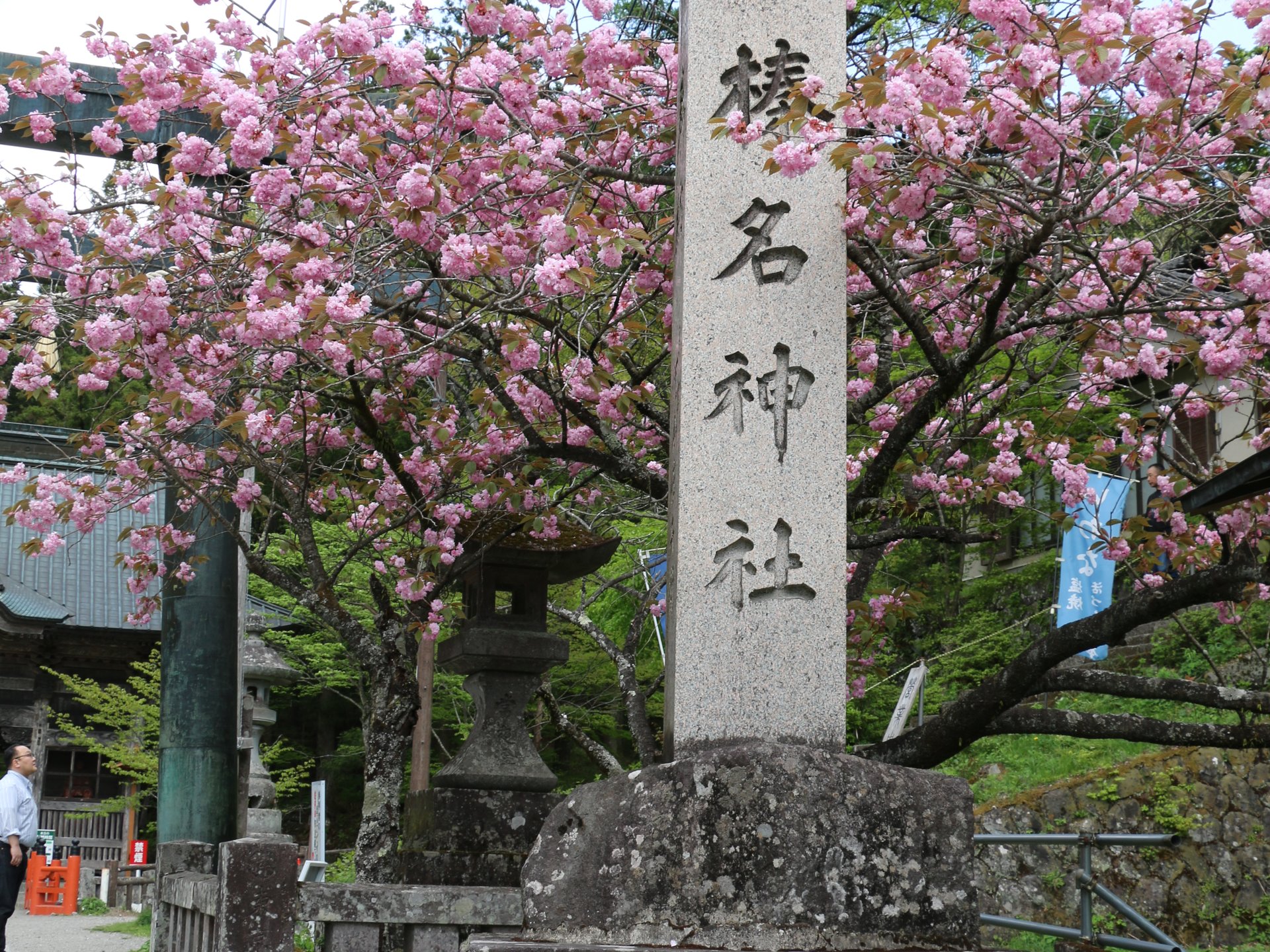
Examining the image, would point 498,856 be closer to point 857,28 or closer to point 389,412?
point 389,412

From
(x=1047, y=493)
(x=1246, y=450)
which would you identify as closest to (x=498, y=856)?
(x=1047, y=493)

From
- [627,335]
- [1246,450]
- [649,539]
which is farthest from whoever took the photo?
[1246,450]

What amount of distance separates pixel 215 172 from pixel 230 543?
9.05 ft

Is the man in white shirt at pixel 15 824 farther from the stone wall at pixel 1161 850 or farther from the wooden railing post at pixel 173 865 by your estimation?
the stone wall at pixel 1161 850

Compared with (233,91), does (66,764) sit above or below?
below

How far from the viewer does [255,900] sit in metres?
4.32

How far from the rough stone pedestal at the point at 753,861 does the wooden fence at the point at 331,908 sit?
1.46m

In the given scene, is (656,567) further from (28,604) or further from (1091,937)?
(28,604)

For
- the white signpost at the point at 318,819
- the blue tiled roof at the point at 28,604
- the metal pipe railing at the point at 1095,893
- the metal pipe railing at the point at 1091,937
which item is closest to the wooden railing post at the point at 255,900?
the metal pipe railing at the point at 1091,937

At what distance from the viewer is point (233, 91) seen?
222 inches

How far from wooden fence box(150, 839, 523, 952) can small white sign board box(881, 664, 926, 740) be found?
388 cm

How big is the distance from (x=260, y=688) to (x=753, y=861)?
12.6m

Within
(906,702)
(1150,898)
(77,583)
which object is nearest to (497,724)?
(906,702)

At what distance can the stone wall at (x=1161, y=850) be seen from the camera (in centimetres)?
1054
